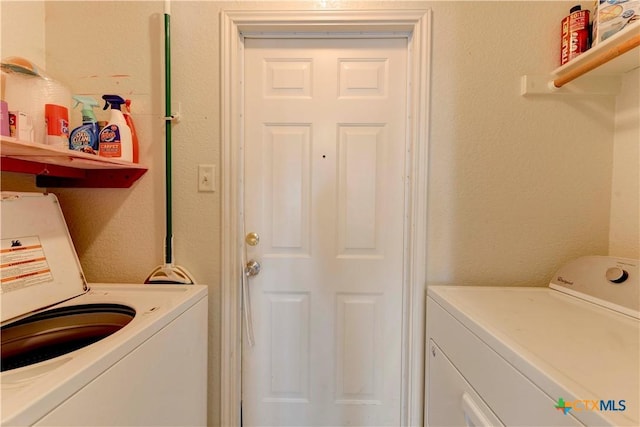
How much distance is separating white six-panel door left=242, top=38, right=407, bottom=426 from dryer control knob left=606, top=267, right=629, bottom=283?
26.7 inches

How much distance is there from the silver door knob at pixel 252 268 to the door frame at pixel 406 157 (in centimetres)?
3

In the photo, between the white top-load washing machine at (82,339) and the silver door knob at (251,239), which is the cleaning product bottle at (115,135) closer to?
the white top-load washing machine at (82,339)

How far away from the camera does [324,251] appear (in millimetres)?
1279

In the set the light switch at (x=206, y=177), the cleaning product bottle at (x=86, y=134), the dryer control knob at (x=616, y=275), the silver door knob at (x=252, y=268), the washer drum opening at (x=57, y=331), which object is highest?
the cleaning product bottle at (x=86, y=134)

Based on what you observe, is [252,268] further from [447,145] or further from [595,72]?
[595,72]

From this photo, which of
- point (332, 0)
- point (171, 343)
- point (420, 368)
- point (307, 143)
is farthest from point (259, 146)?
point (420, 368)

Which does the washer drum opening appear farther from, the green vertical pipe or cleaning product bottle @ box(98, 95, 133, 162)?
cleaning product bottle @ box(98, 95, 133, 162)

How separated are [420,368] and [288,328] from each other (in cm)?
60

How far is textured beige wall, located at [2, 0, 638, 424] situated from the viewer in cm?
117

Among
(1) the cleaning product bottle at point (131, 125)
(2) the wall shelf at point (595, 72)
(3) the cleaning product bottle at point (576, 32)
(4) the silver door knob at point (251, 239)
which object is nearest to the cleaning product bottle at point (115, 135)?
(1) the cleaning product bottle at point (131, 125)

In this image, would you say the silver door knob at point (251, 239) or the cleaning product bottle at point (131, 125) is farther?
the silver door knob at point (251, 239)

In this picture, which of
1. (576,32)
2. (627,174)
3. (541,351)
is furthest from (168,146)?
(627,174)

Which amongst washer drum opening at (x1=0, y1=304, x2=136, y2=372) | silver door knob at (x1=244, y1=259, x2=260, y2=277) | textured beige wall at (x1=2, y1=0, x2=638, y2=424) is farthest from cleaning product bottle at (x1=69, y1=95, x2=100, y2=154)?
silver door knob at (x1=244, y1=259, x2=260, y2=277)

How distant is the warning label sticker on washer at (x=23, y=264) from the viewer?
0.84 metres
